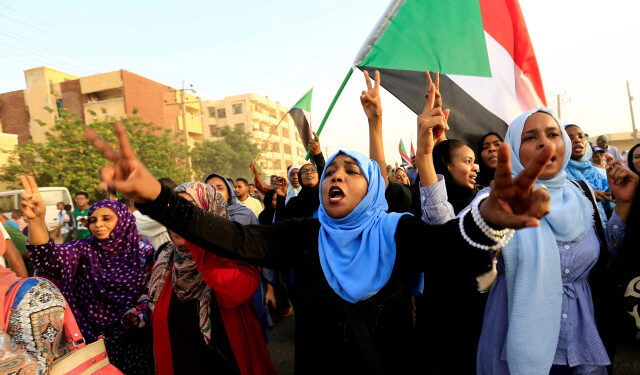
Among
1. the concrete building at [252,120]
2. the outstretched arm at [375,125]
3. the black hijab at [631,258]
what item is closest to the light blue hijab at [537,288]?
the black hijab at [631,258]

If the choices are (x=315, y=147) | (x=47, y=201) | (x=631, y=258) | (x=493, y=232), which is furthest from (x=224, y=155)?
(x=493, y=232)

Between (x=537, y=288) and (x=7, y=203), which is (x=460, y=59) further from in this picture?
(x=7, y=203)

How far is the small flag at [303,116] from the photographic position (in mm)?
4393

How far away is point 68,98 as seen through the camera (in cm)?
2973

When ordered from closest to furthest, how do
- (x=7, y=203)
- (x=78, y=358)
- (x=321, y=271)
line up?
1. (x=78, y=358)
2. (x=321, y=271)
3. (x=7, y=203)

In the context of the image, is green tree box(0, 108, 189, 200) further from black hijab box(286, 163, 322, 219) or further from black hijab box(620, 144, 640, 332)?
black hijab box(620, 144, 640, 332)

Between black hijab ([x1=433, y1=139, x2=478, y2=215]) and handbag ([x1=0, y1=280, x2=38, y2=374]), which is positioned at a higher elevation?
black hijab ([x1=433, y1=139, x2=478, y2=215])

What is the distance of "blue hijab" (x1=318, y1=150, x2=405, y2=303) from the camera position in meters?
1.46

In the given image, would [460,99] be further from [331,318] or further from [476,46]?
[331,318]

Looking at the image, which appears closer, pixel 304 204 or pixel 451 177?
pixel 451 177

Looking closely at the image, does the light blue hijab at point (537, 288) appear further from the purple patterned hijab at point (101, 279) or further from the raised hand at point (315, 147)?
the purple patterned hijab at point (101, 279)

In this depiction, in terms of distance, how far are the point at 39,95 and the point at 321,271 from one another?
36324 mm

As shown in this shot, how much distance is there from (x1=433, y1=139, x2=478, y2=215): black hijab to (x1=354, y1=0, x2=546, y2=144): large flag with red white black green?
0.42 metres

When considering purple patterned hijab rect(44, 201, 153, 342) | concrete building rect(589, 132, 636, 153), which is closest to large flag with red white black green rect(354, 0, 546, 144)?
purple patterned hijab rect(44, 201, 153, 342)
